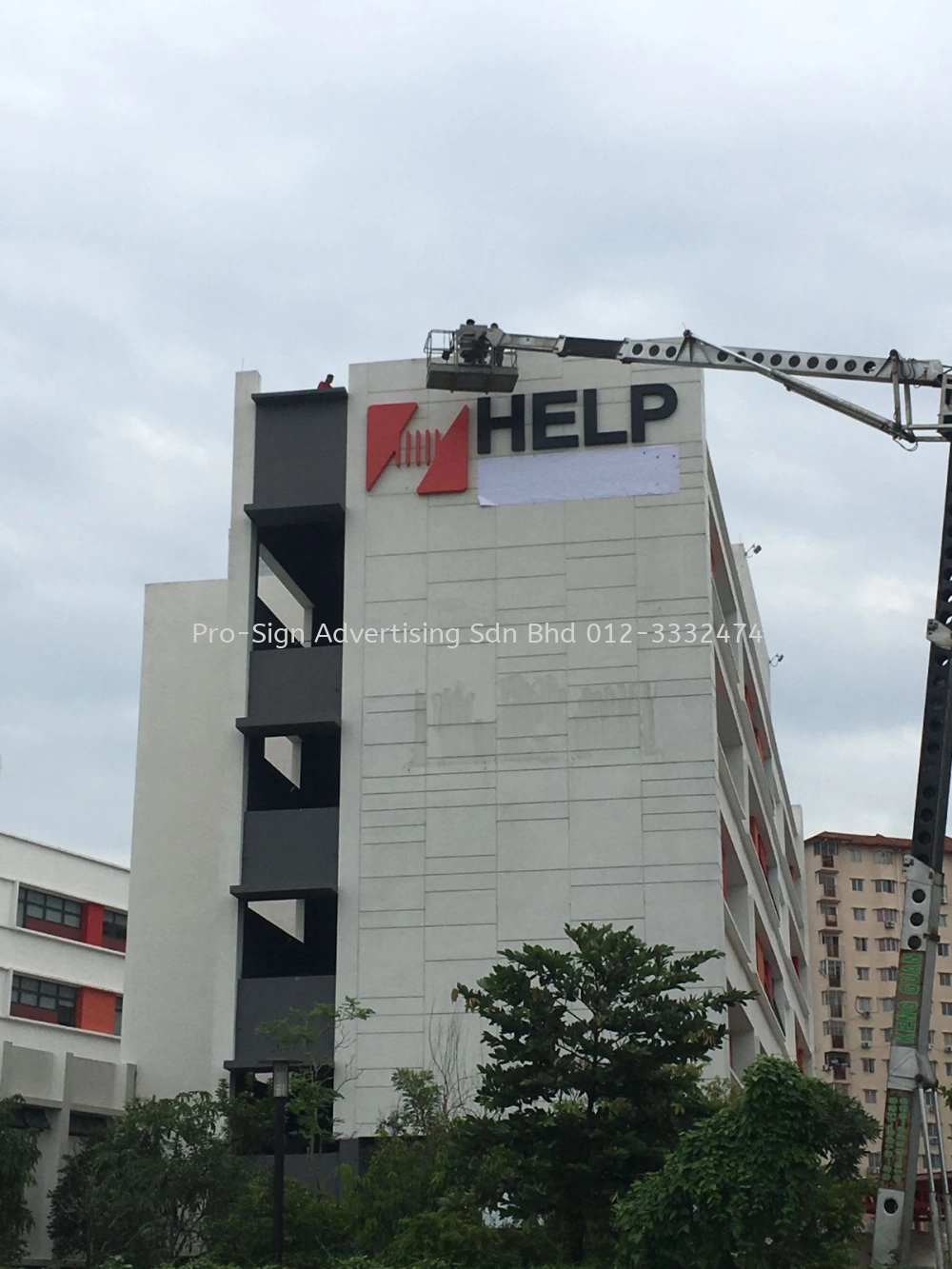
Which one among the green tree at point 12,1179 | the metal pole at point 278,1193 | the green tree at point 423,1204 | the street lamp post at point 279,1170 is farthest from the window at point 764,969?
the metal pole at point 278,1193

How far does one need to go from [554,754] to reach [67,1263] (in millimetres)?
20961

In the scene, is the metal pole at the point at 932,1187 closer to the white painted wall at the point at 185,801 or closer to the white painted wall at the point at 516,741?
the white painted wall at the point at 516,741

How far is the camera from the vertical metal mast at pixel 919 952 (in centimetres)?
3322

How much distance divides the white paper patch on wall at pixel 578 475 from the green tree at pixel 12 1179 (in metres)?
22.3

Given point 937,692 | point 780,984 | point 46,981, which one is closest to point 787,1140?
point 937,692

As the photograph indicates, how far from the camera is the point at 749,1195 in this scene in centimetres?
2719

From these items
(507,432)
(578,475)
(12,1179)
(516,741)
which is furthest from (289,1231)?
(507,432)

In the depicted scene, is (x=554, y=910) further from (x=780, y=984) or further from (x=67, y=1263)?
(x=780, y=984)

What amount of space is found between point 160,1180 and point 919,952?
20313mm

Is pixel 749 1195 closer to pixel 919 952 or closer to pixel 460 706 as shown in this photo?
pixel 919 952

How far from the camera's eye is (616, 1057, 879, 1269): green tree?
89.1ft

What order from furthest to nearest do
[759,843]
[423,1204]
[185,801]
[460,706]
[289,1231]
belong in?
[759,843], [185,801], [460,706], [289,1231], [423,1204]

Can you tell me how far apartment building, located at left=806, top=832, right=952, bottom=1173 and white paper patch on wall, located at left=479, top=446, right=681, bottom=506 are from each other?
10584 centimetres

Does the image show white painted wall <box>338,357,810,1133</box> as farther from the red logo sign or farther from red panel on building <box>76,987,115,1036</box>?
red panel on building <box>76,987,115,1036</box>
